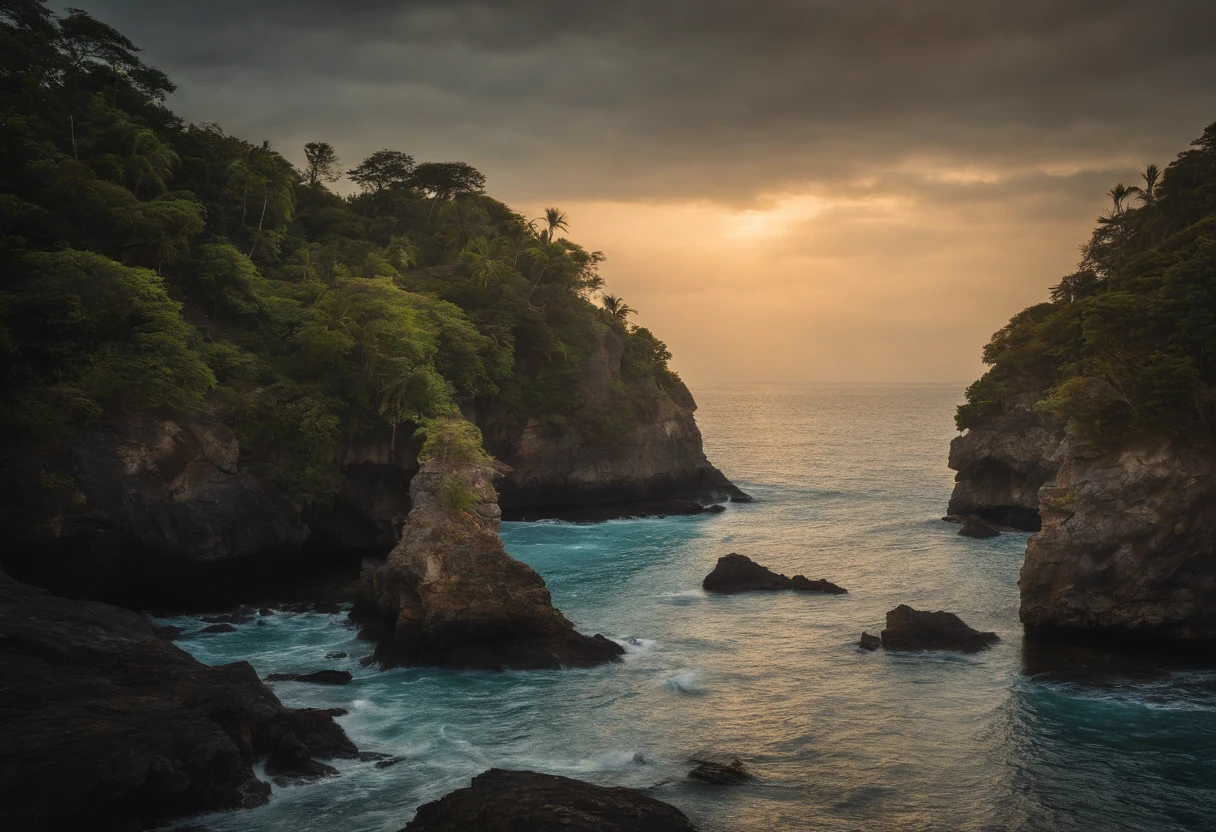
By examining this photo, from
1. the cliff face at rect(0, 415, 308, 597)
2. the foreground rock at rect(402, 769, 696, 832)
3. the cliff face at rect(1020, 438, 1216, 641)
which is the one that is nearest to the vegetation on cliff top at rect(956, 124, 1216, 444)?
the cliff face at rect(1020, 438, 1216, 641)

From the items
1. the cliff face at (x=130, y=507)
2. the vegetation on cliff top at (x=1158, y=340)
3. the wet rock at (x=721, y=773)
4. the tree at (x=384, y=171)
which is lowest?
the wet rock at (x=721, y=773)

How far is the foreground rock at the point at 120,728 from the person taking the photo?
17.5m

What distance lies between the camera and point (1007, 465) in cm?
5656

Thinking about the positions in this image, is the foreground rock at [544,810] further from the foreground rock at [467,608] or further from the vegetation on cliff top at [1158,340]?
the vegetation on cliff top at [1158,340]

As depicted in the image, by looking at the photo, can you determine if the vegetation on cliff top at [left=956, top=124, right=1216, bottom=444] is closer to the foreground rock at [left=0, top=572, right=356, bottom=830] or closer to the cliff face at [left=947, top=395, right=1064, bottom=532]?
the cliff face at [left=947, top=395, right=1064, bottom=532]

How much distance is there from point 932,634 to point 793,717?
9.54 metres

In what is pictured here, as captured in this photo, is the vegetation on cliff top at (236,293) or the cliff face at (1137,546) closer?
the cliff face at (1137,546)

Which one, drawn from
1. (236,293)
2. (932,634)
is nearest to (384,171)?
(236,293)

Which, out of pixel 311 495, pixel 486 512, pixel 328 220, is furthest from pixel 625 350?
pixel 486 512

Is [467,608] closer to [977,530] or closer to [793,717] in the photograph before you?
[793,717]

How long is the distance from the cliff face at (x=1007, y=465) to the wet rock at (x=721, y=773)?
3718 centimetres

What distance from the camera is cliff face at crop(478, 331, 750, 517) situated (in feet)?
205

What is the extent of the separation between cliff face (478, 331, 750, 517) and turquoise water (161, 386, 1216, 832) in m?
17.7

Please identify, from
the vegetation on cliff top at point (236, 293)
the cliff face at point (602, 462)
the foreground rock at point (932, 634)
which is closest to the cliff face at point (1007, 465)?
the cliff face at point (602, 462)
